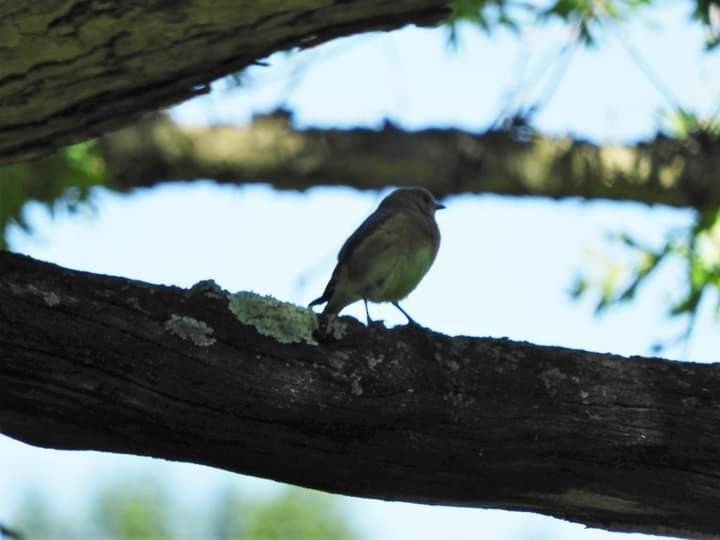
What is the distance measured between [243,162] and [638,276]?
247 cm

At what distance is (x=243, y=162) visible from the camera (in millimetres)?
8164

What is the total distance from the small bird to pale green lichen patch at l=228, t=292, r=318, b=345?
101 inches

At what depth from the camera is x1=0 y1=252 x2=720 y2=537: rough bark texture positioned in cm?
379

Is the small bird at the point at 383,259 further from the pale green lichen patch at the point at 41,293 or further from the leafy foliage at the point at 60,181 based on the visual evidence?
the pale green lichen patch at the point at 41,293

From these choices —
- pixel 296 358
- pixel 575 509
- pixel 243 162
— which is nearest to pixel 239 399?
pixel 296 358

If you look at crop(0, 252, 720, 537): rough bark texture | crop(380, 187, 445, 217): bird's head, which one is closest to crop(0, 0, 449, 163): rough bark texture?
crop(0, 252, 720, 537): rough bark texture

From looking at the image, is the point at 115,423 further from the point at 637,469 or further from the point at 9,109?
the point at 637,469

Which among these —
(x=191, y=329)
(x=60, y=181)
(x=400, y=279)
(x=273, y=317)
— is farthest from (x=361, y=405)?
(x=60, y=181)

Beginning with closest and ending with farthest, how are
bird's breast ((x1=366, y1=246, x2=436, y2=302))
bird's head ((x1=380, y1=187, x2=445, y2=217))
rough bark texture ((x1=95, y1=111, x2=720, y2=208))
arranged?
bird's breast ((x1=366, y1=246, x2=436, y2=302)) < bird's head ((x1=380, y1=187, x2=445, y2=217)) < rough bark texture ((x1=95, y1=111, x2=720, y2=208))

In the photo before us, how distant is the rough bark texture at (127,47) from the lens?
419cm

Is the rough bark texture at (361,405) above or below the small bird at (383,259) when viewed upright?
below

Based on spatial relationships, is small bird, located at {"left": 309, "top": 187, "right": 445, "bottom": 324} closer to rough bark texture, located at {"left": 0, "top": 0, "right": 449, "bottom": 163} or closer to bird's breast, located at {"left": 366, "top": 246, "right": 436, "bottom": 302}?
bird's breast, located at {"left": 366, "top": 246, "right": 436, "bottom": 302}

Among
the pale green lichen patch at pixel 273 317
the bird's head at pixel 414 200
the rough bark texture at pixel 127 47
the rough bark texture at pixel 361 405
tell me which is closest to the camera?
the rough bark texture at pixel 361 405

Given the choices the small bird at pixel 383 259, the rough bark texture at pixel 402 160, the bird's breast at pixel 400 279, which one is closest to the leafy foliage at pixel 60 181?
the rough bark texture at pixel 402 160
